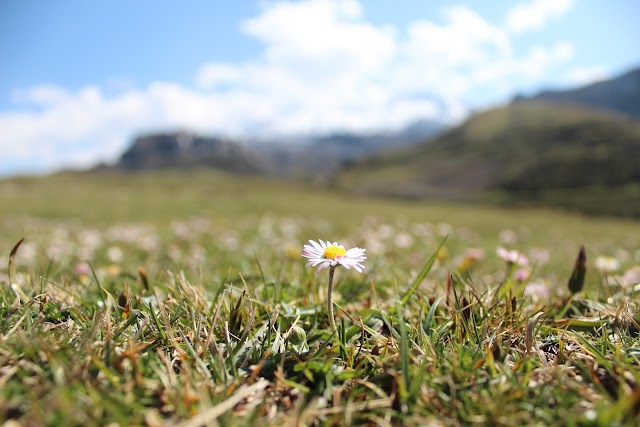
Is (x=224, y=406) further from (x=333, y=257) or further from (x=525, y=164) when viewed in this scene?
(x=525, y=164)

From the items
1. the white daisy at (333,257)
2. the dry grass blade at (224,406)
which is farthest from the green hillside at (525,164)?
the dry grass blade at (224,406)

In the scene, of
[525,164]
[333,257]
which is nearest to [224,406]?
[333,257]

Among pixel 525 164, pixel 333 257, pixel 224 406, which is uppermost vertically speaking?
pixel 525 164

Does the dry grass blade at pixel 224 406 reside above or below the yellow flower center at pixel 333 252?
below

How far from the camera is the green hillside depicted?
88.1 metres

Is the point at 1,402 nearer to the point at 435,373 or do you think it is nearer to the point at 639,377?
the point at 435,373

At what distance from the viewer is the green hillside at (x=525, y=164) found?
88125mm

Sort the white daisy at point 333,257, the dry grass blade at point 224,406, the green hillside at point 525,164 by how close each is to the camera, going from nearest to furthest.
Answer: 1. the dry grass blade at point 224,406
2. the white daisy at point 333,257
3. the green hillside at point 525,164

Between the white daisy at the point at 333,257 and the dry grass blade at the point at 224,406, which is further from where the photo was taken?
the white daisy at the point at 333,257

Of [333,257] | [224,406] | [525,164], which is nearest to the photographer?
[224,406]

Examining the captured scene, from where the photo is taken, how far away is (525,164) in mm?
117750

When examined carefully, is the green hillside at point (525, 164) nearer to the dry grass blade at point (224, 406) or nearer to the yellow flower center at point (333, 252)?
the yellow flower center at point (333, 252)

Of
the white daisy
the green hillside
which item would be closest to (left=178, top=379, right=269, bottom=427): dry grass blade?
the white daisy

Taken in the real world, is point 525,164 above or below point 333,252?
above
